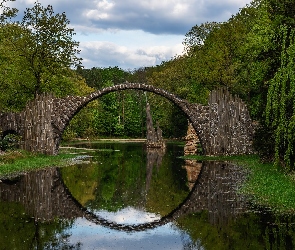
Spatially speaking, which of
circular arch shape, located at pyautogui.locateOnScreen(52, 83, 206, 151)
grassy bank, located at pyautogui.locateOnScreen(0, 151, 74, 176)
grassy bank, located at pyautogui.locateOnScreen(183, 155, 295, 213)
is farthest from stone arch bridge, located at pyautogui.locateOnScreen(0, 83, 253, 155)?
grassy bank, located at pyautogui.locateOnScreen(183, 155, 295, 213)

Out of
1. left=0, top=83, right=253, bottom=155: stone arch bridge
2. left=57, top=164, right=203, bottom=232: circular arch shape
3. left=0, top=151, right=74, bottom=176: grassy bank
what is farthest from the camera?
left=0, top=83, right=253, bottom=155: stone arch bridge

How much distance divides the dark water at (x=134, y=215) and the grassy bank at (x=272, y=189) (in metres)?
0.57

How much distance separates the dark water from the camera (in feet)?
33.3

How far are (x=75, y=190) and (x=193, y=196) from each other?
17.0ft

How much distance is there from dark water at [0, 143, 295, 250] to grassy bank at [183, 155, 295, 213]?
1.87ft

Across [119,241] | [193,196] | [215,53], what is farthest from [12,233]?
[215,53]

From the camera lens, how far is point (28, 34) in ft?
121

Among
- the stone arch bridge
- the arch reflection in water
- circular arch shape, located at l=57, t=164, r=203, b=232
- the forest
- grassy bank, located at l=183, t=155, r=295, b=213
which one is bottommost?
circular arch shape, located at l=57, t=164, r=203, b=232

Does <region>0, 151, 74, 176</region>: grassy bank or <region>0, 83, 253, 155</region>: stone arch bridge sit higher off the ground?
<region>0, 83, 253, 155</region>: stone arch bridge

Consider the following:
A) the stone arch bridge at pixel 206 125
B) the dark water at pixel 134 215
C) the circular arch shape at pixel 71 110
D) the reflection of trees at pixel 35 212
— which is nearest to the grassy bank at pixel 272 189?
the dark water at pixel 134 215

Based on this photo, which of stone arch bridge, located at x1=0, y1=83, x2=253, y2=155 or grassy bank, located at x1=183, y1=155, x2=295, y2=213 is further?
stone arch bridge, located at x1=0, y1=83, x2=253, y2=155

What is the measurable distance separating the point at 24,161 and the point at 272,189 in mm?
15998

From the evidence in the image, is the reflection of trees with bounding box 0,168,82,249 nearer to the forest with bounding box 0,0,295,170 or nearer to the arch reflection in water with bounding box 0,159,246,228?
the arch reflection in water with bounding box 0,159,246,228

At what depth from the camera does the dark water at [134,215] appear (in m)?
10.2
